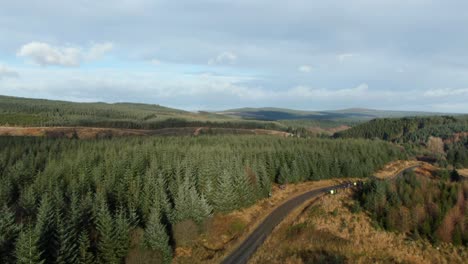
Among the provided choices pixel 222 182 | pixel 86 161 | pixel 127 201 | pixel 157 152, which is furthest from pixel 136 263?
pixel 157 152

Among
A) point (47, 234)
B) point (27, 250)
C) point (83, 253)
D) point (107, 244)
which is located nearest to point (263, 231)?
point (107, 244)

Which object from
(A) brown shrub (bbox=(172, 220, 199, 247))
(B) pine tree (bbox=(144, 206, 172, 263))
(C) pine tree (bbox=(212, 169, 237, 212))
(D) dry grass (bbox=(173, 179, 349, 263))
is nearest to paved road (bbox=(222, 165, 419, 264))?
(D) dry grass (bbox=(173, 179, 349, 263))

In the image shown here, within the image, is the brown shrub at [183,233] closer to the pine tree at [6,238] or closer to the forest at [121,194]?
the forest at [121,194]

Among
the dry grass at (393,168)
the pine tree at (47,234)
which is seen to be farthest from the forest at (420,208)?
the pine tree at (47,234)

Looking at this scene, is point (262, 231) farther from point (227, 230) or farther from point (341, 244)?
point (341, 244)

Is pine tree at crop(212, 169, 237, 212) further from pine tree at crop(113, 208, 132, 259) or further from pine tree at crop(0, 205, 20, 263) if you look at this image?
pine tree at crop(0, 205, 20, 263)

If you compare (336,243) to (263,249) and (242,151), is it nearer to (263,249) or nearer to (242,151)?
(263,249)
